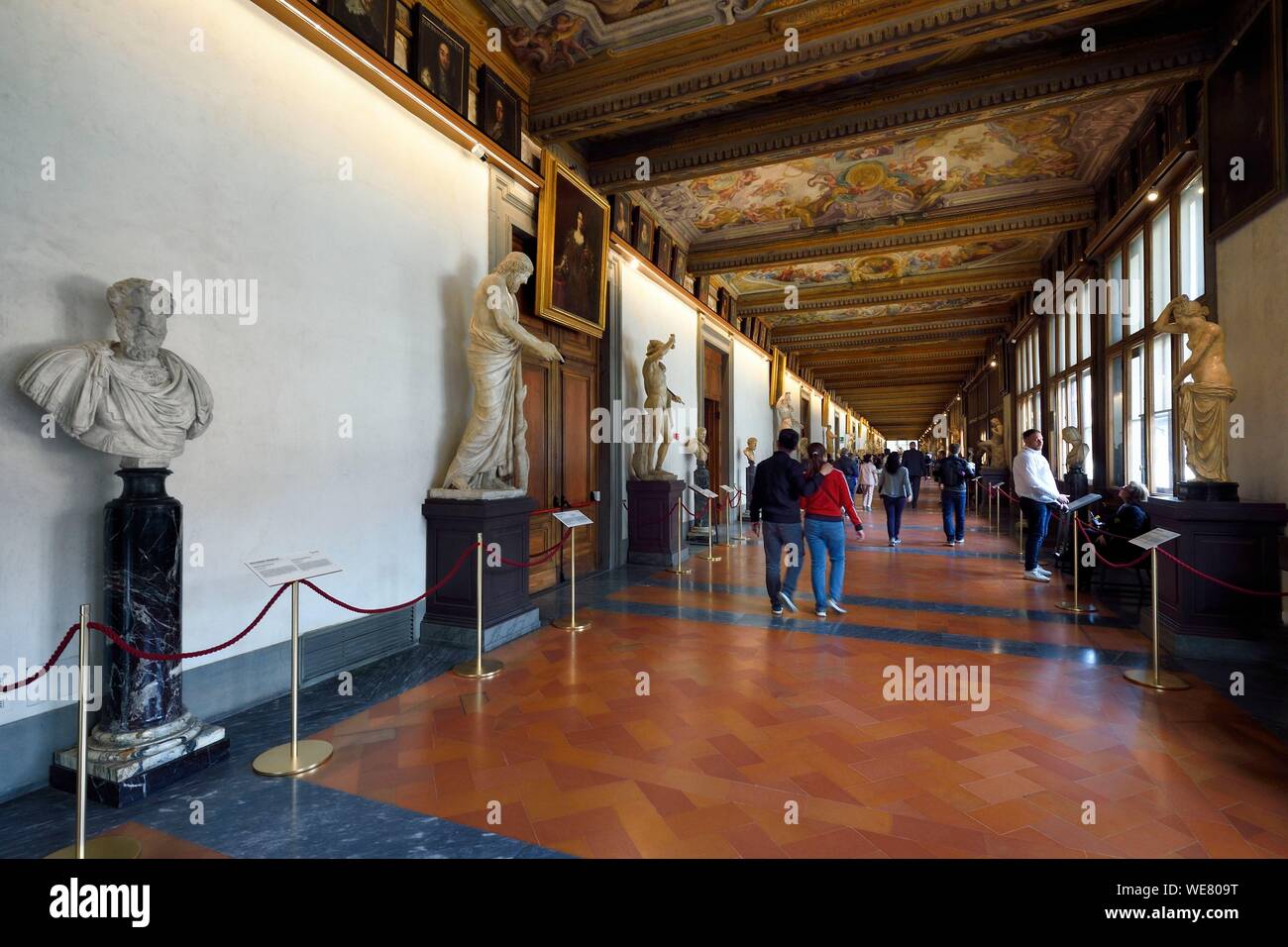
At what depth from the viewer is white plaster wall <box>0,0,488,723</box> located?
269 cm

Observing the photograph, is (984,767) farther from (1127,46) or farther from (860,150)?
(860,150)

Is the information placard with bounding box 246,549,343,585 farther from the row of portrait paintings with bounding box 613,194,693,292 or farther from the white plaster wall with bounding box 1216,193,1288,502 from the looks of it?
the white plaster wall with bounding box 1216,193,1288,502

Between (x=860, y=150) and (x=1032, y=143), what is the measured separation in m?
2.10

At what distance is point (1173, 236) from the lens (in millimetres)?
6461

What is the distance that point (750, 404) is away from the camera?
51.5ft

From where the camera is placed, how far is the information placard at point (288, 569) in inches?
114

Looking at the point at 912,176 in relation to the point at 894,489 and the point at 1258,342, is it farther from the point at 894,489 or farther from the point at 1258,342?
the point at 1258,342

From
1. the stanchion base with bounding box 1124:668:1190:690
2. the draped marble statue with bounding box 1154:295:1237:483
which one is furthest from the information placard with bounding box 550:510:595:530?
the draped marble statue with bounding box 1154:295:1237:483

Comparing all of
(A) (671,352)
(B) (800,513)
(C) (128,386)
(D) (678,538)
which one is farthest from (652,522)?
A: (C) (128,386)

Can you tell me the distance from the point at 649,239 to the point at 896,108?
400 centimetres

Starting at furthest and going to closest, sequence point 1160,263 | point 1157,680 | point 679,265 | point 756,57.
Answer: point 679,265 → point 1160,263 → point 756,57 → point 1157,680

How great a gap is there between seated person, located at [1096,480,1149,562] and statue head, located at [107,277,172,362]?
23.2ft

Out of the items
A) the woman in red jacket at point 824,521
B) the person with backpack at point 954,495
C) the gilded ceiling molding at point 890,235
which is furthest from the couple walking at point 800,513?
the gilded ceiling molding at point 890,235
